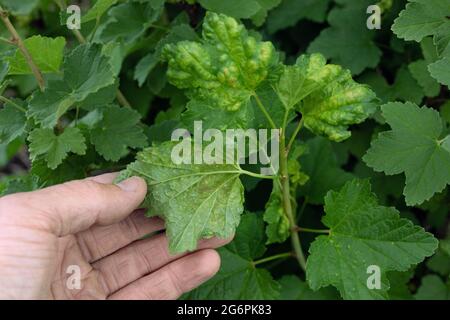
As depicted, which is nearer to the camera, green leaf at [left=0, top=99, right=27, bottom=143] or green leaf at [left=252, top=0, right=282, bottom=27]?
green leaf at [left=0, top=99, right=27, bottom=143]

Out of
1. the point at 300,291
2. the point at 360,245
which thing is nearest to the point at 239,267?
the point at 300,291

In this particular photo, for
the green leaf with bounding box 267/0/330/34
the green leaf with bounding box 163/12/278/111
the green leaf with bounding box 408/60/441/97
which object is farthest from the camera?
the green leaf with bounding box 267/0/330/34

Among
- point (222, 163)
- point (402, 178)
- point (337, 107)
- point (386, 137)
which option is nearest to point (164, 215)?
point (222, 163)

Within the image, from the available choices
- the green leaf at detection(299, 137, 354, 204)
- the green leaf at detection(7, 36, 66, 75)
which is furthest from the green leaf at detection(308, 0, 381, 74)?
the green leaf at detection(7, 36, 66, 75)

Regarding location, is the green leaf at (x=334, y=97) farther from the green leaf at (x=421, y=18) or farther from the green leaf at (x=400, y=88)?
the green leaf at (x=400, y=88)

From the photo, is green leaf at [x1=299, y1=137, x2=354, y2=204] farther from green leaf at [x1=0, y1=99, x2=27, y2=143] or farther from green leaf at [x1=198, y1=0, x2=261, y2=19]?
green leaf at [x1=0, y1=99, x2=27, y2=143]

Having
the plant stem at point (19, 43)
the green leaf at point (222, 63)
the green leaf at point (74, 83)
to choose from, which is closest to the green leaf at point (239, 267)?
the green leaf at point (222, 63)

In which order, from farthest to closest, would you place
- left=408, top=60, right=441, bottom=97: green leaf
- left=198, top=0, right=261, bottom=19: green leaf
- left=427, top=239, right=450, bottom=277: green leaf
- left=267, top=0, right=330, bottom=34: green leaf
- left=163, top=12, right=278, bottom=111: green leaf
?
left=267, top=0, right=330, bottom=34: green leaf < left=427, top=239, right=450, bottom=277: green leaf < left=408, top=60, right=441, bottom=97: green leaf < left=198, top=0, right=261, bottom=19: green leaf < left=163, top=12, right=278, bottom=111: green leaf
